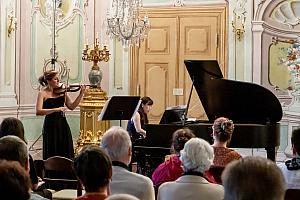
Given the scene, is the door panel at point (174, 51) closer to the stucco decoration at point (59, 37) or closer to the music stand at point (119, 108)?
the stucco decoration at point (59, 37)

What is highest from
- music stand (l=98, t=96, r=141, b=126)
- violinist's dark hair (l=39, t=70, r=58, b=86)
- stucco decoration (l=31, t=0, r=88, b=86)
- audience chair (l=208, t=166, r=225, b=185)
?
stucco decoration (l=31, t=0, r=88, b=86)

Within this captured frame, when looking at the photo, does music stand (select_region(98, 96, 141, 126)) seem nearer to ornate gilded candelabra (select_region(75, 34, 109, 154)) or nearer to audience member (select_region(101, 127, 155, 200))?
ornate gilded candelabra (select_region(75, 34, 109, 154))

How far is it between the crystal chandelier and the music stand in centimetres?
213

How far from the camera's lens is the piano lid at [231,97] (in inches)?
248

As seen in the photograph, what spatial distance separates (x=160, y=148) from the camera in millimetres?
6480

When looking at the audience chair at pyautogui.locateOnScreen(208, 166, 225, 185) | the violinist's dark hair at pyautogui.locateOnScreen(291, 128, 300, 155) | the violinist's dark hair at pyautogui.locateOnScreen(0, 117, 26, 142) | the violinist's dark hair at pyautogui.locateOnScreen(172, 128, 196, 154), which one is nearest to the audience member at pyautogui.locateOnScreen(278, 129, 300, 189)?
the violinist's dark hair at pyautogui.locateOnScreen(291, 128, 300, 155)

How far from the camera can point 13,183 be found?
2.05 metres

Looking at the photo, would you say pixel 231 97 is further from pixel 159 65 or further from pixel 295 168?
pixel 159 65

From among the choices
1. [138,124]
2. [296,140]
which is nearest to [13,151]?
[296,140]

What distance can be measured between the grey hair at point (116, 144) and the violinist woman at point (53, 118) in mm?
3220

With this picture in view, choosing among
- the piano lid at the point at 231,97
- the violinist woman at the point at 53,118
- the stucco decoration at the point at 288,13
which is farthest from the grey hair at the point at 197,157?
the stucco decoration at the point at 288,13

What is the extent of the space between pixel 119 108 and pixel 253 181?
4668mm

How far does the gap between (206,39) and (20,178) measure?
749 centimetres

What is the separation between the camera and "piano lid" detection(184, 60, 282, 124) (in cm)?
630
